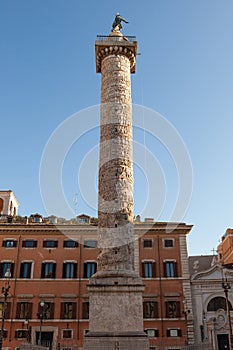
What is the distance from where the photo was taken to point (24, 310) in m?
26.4

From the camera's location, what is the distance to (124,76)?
19672mm

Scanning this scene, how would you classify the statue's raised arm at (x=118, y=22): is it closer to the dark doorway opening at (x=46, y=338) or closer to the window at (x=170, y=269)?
the window at (x=170, y=269)

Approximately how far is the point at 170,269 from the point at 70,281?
23.3 feet

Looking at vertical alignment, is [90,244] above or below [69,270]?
above

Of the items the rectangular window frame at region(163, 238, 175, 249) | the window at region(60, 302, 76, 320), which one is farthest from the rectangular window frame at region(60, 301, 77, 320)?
the rectangular window frame at region(163, 238, 175, 249)

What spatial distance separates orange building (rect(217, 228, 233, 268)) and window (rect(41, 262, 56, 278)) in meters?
15.4

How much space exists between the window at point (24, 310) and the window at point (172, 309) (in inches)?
363

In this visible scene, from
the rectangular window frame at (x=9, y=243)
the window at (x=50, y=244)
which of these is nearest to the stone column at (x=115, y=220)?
the window at (x=50, y=244)

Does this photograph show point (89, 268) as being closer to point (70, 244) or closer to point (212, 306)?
point (70, 244)

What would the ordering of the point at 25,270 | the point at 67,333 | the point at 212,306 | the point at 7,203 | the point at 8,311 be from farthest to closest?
the point at 7,203, the point at 25,270, the point at 212,306, the point at 8,311, the point at 67,333

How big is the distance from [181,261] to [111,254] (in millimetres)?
13016

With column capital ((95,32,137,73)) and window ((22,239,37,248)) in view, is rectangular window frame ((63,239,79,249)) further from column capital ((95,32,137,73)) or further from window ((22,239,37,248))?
column capital ((95,32,137,73))

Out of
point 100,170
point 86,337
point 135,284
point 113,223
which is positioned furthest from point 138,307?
point 100,170

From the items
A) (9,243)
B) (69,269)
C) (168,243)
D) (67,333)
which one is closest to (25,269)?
(9,243)
